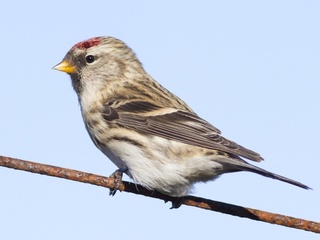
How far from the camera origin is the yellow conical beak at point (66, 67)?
481 centimetres

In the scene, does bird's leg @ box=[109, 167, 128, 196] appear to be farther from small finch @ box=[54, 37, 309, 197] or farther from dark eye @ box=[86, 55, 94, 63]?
dark eye @ box=[86, 55, 94, 63]

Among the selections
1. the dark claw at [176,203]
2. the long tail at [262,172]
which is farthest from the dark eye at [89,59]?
the long tail at [262,172]

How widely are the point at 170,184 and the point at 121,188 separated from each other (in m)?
0.39

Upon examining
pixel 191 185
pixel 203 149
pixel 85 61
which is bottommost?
pixel 191 185

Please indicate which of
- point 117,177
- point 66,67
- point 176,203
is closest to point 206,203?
point 117,177

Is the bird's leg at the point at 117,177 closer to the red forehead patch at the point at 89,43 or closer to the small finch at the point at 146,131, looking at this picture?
the small finch at the point at 146,131

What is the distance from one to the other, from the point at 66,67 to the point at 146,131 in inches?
39.5

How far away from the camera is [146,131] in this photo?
4.21 meters

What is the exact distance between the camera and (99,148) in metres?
4.27

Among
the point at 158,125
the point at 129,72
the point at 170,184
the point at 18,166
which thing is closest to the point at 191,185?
the point at 170,184

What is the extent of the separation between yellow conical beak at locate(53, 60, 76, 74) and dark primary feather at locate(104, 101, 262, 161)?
504 mm

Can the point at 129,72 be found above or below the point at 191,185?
above

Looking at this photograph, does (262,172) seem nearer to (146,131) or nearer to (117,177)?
(117,177)

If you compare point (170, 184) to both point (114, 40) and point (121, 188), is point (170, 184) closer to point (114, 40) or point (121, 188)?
point (121, 188)
